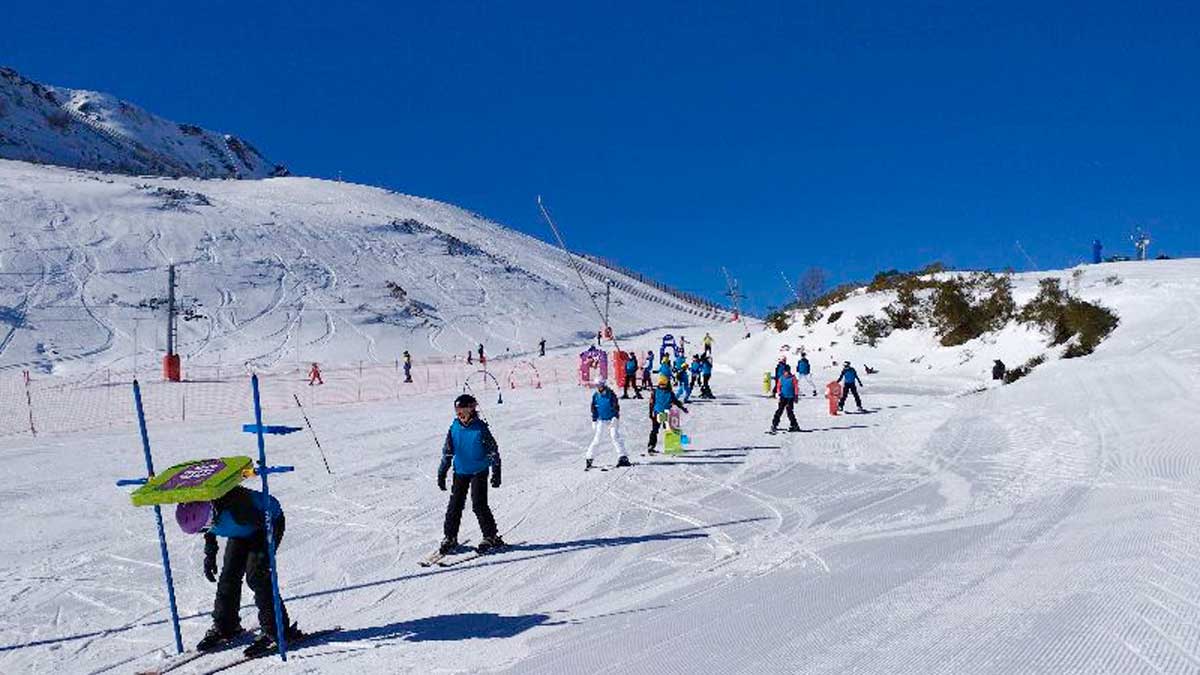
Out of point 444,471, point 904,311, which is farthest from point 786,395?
point 904,311

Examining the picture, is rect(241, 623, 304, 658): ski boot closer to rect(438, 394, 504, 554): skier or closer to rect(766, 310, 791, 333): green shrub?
rect(438, 394, 504, 554): skier

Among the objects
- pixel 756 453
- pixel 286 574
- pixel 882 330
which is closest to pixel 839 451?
pixel 756 453

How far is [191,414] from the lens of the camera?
26.8m

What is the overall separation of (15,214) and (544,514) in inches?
2747

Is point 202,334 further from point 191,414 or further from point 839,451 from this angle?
point 839,451

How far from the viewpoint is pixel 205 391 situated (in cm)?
3494

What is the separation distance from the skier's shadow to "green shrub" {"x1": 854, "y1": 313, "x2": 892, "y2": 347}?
32.7m

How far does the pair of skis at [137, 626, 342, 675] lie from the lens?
6.07 meters

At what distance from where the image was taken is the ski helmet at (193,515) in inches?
234

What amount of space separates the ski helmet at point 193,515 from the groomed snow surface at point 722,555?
1.06m

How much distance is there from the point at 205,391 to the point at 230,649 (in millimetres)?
31358

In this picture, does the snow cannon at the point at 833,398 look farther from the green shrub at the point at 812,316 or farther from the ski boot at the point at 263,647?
the green shrub at the point at 812,316

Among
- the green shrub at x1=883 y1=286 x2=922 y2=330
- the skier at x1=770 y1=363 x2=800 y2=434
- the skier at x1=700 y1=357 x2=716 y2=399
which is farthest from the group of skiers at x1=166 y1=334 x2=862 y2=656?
the green shrub at x1=883 y1=286 x2=922 y2=330

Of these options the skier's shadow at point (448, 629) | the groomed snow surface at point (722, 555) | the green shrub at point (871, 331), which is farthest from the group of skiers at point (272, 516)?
the green shrub at point (871, 331)
